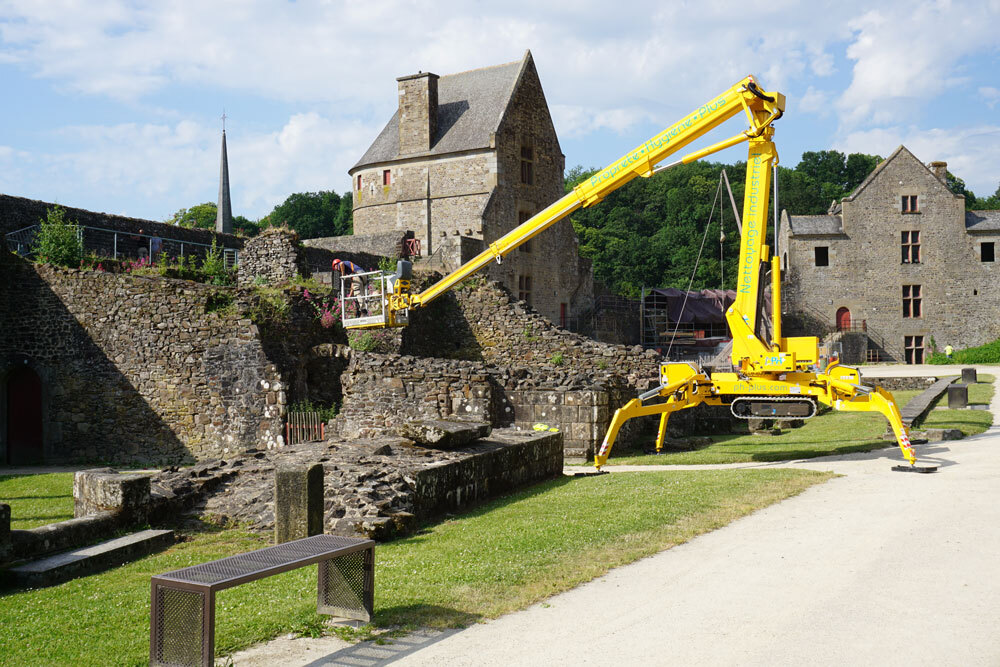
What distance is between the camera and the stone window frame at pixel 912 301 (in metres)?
47.7

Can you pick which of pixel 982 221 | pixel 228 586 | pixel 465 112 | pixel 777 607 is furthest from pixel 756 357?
pixel 982 221

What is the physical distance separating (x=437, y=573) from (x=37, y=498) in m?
8.19

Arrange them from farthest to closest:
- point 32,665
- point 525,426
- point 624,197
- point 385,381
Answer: point 624,197
point 385,381
point 525,426
point 32,665

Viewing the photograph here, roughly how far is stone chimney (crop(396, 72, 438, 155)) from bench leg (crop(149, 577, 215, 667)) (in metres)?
33.0

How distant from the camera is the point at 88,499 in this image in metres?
9.09

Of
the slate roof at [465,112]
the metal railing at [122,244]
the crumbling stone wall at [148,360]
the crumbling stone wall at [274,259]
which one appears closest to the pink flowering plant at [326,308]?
the crumbling stone wall at [274,259]

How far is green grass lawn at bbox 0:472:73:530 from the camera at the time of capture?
406 inches

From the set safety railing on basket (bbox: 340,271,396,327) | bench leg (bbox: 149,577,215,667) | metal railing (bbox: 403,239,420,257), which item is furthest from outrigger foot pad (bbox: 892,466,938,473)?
metal railing (bbox: 403,239,420,257)

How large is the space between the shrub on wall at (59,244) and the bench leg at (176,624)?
53.6 feet

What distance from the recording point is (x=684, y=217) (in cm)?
7500

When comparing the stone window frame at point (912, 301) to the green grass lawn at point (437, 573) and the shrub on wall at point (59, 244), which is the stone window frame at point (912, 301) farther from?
the shrub on wall at point (59, 244)

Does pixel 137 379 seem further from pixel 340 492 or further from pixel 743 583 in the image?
pixel 743 583

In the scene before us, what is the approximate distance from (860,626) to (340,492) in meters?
5.54

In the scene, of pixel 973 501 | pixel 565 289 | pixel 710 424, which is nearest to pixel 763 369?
pixel 973 501
